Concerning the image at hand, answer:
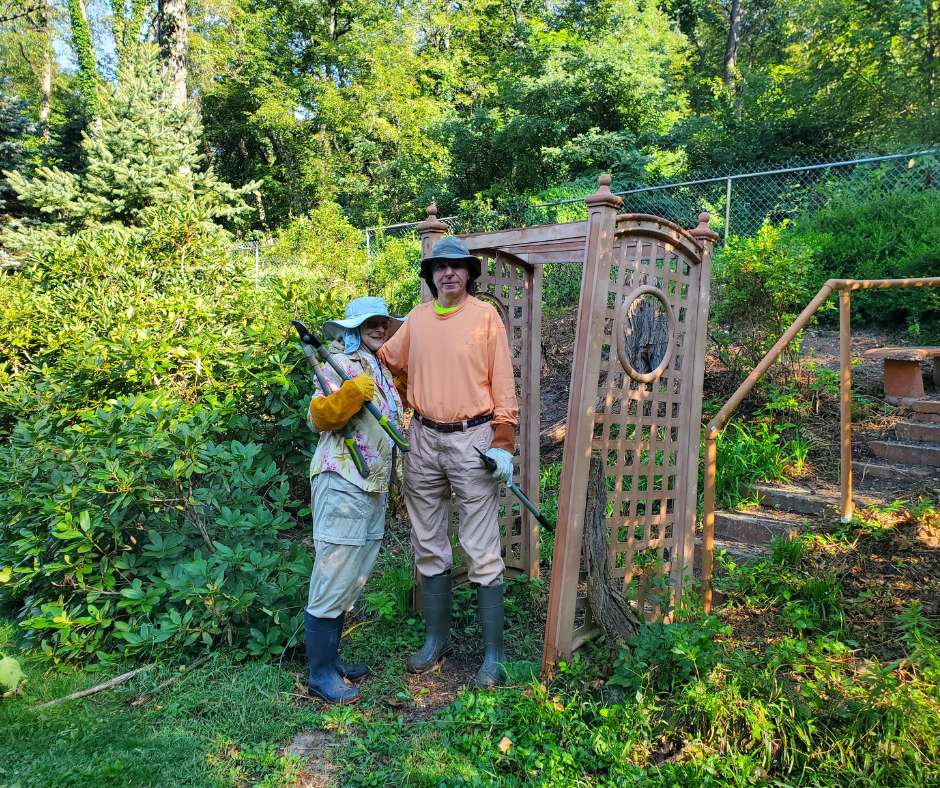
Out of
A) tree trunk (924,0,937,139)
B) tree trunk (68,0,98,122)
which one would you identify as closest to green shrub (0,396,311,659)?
→ tree trunk (924,0,937,139)

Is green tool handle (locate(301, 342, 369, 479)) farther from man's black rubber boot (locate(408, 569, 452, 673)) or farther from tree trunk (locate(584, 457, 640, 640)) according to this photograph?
tree trunk (locate(584, 457, 640, 640))

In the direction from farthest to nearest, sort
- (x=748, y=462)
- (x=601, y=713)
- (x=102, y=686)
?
(x=748, y=462) < (x=102, y=686) < (x=601, y=713)

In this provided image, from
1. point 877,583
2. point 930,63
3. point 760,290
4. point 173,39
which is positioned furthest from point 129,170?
point 930,63

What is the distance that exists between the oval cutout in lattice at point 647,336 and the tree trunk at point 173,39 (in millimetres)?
11569

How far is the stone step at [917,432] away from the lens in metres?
4.38

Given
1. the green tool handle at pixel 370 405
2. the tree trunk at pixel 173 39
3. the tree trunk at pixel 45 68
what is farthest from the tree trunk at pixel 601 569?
the tree trunk at pixel 45 68

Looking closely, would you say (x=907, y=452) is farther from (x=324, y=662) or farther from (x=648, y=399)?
(x=324, y=662)

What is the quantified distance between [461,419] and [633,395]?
0.77 meters

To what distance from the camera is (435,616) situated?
3.24 meters

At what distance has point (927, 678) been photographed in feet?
7.83

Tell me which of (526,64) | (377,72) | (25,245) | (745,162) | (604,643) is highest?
(377,72)

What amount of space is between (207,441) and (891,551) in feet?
11.9

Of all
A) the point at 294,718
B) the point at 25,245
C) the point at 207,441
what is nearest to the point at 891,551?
the point at 294,718

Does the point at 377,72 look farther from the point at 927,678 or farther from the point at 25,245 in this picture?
the point at 927,678
